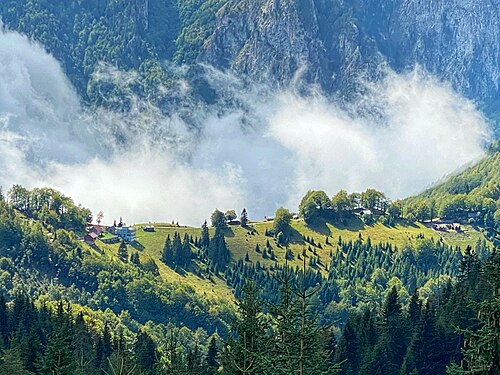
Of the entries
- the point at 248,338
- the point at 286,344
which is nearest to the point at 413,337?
the point at 248,338

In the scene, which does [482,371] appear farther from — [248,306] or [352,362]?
[352,362]

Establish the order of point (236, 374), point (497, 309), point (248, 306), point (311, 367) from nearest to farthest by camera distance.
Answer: point (497, 309) → point (311, 367) → point (236, 374) → point (248, 306)

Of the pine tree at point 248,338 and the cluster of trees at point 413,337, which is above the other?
the cluster of trees at point 413,337

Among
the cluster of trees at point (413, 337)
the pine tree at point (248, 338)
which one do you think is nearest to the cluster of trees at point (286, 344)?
the pine tree at point (248, 338)

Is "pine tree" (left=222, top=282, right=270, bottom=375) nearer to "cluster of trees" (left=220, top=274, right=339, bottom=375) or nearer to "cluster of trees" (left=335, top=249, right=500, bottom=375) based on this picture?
"cluster of trees" (left=220, top=274, right=339, bottom=375)

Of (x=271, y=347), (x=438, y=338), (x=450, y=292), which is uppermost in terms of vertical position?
(x=450, y=292)

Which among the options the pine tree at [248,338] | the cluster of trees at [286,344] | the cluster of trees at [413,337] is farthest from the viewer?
the cluster of trees at [413,337]

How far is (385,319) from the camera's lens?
146 metres

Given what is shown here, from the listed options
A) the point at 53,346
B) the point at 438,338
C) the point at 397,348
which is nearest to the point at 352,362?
the point at 397,348

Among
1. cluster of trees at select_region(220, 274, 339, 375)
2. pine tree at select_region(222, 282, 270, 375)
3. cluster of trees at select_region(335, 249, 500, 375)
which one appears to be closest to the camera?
cluster of trees at select_region(220, 274, 339, 375)

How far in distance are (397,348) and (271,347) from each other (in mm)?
85101

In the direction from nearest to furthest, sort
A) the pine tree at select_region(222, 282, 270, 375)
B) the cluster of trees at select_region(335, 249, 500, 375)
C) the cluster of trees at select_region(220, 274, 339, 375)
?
1. the cluster of trees at select_region(220, 274, 339, 375)
2. the pine tree at select_region(222, 282, 270, 375)
3. the cluster of trees at select_region(335, 249, 500, 375)

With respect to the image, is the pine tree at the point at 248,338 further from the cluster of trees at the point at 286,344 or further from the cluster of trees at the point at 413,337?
the cluster of trees at the point at 413,337

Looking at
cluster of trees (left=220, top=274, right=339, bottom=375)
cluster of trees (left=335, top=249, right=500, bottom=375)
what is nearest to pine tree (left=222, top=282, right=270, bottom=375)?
cluster of trees (left=220, top=274, right=339, bottom=375)
